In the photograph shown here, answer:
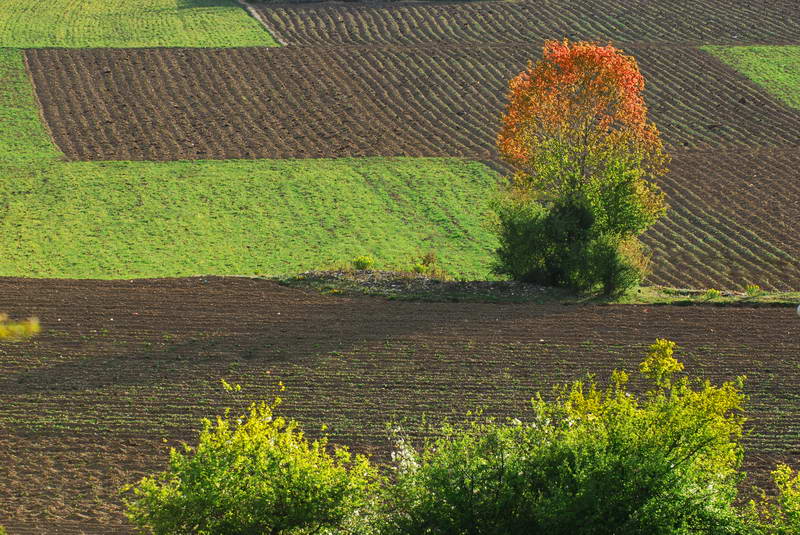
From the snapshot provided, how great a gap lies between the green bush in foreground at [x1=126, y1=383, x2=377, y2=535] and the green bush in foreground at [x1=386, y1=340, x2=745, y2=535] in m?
1.03

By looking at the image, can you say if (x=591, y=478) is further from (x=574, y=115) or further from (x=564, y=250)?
(x=574, y=115)

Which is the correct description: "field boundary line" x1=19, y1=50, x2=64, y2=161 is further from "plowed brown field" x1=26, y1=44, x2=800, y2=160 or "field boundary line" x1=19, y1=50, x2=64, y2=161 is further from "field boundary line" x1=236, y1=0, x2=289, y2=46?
"field boundary line" x1=236, y1=0, x2=289, y2=46

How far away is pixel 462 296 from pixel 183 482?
68.3 ft

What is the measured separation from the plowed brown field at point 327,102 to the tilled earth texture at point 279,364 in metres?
18.9

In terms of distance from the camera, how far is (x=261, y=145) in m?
55.5

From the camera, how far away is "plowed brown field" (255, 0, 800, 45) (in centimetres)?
7188

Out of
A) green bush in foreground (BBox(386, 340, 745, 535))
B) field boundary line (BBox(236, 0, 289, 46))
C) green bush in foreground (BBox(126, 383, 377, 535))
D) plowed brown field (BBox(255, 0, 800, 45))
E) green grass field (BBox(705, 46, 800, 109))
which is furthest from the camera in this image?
plowed brown field (BBox(255, 0, 800, 45))

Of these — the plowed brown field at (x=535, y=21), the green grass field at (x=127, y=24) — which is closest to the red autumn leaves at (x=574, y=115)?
the plowed brown field at (x=535, y=21)

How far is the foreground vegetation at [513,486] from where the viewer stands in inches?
675

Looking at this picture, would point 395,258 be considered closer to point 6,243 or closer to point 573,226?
point 573,226

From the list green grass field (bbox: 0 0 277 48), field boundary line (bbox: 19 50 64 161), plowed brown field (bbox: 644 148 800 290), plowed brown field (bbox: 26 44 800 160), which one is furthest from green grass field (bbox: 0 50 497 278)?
green grass field (bbox: 0 0 277 48)

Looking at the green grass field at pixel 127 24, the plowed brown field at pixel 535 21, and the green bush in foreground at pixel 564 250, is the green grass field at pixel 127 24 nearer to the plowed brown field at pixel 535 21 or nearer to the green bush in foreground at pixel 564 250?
the plowed brown field at pixel 535 21

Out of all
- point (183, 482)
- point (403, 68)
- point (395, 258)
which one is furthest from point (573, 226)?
point (403, 68)

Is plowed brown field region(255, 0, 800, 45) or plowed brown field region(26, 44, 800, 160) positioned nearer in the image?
plowed brown field region(26, 44, 800, 160)
